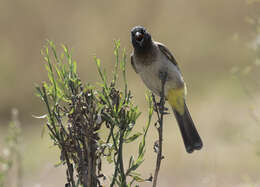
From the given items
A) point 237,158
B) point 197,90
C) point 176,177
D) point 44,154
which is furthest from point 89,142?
point 197,90

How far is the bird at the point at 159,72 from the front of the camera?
146 inches

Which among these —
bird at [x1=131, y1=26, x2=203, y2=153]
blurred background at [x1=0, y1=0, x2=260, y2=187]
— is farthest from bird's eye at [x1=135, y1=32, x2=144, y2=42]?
blurred background at [x1=0, y1=0, x2=260, y2=187]

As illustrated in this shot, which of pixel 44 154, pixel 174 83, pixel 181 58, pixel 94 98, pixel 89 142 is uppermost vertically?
pixel 181 58

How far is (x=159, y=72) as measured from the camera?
3773 mm

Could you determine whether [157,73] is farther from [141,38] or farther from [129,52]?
[129,52]

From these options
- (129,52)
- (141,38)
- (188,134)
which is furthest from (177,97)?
(129,52)

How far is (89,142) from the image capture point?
2164 mm

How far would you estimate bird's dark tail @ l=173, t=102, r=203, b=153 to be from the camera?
145 inches

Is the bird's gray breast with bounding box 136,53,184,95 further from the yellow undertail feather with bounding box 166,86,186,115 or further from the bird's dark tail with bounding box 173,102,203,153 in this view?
the bird's dark tail with bounding box 173,102,203,153

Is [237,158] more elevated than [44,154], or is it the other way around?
[44,154]

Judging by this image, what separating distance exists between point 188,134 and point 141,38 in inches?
30.6

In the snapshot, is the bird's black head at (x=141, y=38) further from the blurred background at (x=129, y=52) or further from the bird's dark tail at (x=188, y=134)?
the blurred background at (x=129, y=52)

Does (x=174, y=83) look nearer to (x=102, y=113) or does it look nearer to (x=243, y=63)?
(x=102, y=113)

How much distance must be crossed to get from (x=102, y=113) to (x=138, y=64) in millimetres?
1687
